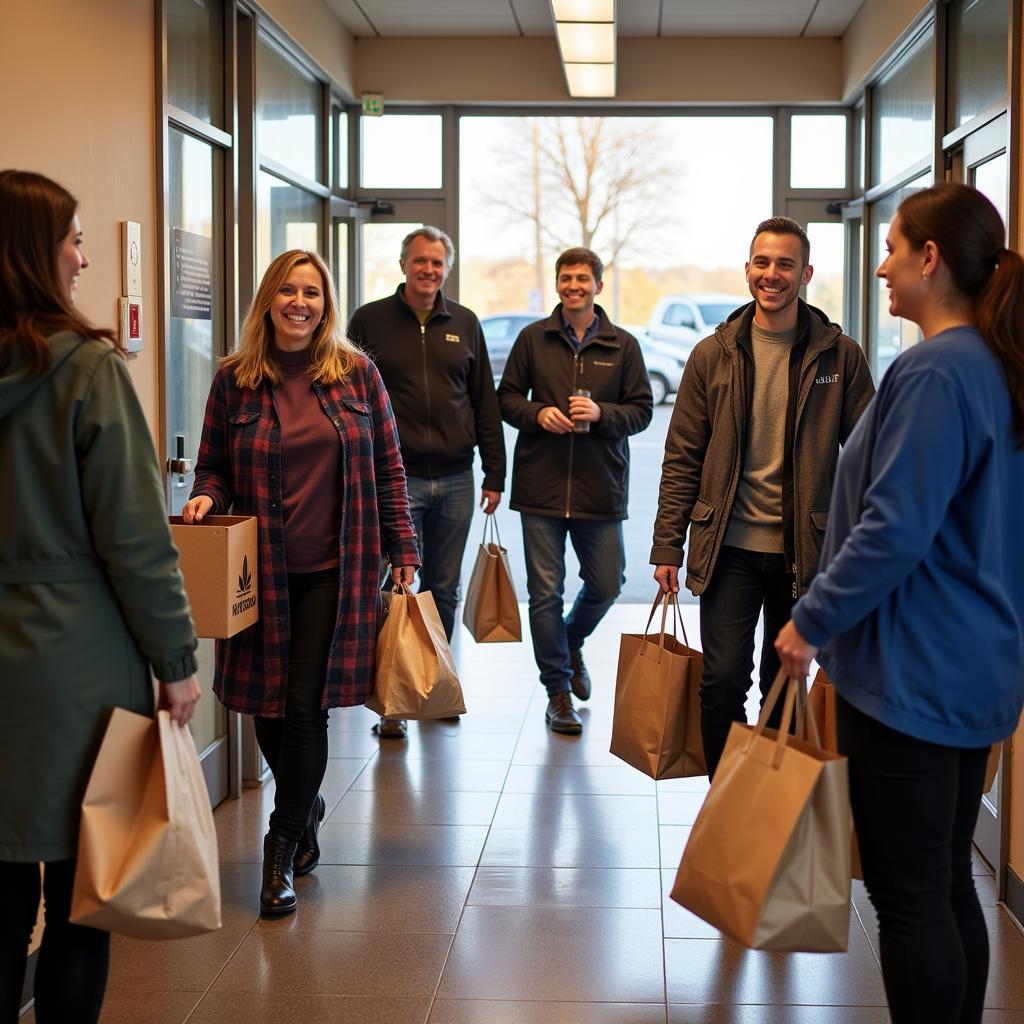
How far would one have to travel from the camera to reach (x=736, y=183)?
7.39 m

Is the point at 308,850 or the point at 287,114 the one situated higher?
the point at 287,114

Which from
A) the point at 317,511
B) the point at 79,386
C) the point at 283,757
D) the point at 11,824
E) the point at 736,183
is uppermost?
the point at 736,183

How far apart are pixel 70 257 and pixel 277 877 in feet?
6.16

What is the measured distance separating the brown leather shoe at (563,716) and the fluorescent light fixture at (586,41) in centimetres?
277

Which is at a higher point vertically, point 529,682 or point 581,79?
point 581,79

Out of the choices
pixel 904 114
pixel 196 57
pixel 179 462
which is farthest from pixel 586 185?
pixel 179 462

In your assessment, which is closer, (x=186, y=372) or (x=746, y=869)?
(x=746, y=869)

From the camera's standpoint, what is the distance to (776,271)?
10.8 feet

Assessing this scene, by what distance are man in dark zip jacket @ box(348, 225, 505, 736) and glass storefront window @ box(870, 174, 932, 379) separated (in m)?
1.80

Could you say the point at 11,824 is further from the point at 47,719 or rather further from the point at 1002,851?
the point at 1002,851

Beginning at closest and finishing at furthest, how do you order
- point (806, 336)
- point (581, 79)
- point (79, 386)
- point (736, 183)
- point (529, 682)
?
point (79, 386) < point (806, 336) < point (529, 682) < point (581, 79) < point (736, 183)

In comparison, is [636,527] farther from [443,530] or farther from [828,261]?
[443,530]

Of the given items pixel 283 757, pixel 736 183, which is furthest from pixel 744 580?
pixel 736 183

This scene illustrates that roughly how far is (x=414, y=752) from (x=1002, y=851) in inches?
86.2
